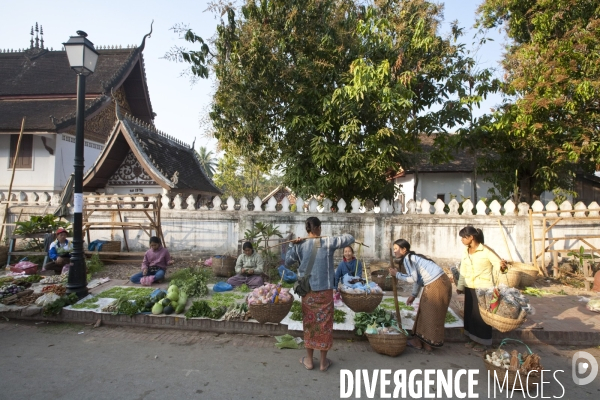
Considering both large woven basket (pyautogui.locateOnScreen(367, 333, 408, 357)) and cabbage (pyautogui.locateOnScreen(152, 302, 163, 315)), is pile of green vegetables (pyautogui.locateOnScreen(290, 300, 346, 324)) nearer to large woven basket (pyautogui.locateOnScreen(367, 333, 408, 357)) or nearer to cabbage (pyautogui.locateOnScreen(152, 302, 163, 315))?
large woven basket (pyautogui.locateOnScreen(367, 333, 408, 357))

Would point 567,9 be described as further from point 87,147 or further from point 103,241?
point 87,147

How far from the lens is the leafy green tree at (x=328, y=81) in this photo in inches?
329

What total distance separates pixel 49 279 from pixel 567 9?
1300 centimetres

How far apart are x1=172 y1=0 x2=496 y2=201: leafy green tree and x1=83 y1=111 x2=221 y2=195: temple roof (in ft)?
7.28

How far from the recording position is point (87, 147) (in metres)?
13.6

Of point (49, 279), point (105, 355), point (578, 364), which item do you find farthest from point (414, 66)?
point (49, 279)

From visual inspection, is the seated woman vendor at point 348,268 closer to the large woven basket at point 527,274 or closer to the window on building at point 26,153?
the large woven basket at point 527,274

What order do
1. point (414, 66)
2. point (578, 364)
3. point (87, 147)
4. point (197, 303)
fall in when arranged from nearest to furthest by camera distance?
point (578, 364)
point (197, 303)
point (414, 66)
point (87, 147)

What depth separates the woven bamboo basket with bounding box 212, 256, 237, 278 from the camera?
8.30 metres

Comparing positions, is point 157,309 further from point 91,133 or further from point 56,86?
point 56,86

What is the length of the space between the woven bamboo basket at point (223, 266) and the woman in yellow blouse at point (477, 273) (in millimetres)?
5046

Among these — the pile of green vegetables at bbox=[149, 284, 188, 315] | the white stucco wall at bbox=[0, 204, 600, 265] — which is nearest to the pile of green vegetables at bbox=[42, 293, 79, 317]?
the pile of green vegetables at bbox=[149, 284, 188, 315]

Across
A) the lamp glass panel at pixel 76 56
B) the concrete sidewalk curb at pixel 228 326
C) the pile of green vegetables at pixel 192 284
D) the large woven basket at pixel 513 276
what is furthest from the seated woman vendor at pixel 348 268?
the lamp glass panel at pixel 76 56

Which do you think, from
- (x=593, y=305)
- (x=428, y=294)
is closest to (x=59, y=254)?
(x=428, y=294)
